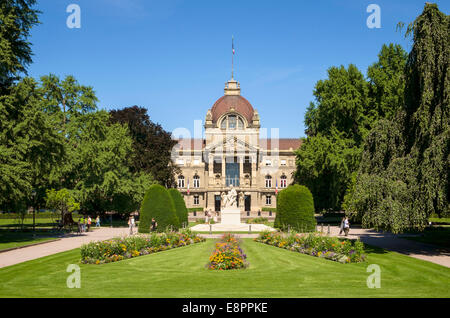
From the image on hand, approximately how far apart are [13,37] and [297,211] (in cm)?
2184

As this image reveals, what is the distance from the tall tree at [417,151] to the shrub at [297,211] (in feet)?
28.2

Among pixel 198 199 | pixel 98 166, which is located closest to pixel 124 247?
pixel 98 166

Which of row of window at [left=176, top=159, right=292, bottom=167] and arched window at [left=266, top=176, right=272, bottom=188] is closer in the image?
arched window at [left=266, top=176, right=272, bottom=188]

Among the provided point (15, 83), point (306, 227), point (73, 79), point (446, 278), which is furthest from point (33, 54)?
point (446, 278)

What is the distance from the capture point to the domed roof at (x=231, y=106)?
80.2 meters

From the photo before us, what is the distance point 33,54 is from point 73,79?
1518 centimetres

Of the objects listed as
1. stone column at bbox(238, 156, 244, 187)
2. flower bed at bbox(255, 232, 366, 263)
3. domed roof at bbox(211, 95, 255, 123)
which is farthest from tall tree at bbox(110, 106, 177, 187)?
flower bed at bbox(255, 232, 366, 263)

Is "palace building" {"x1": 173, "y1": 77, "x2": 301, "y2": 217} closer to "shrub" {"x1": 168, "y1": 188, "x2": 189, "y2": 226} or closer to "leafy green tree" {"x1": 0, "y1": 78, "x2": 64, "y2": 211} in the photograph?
"shrub" {"x1": 168, "y1": 188, "x2": 189, "y2": 226}

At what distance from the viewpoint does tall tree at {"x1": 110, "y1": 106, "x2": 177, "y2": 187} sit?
161 ft

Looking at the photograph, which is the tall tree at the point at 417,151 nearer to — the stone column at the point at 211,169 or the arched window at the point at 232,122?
the stone column at the point at 211,169

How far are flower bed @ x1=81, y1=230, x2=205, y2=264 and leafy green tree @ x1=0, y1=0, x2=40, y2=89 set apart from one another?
13.5 m

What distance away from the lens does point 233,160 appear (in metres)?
75.2

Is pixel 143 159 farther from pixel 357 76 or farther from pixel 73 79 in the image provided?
pixel 357 76

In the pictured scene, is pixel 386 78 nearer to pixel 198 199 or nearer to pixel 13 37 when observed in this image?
pixel 13 37
